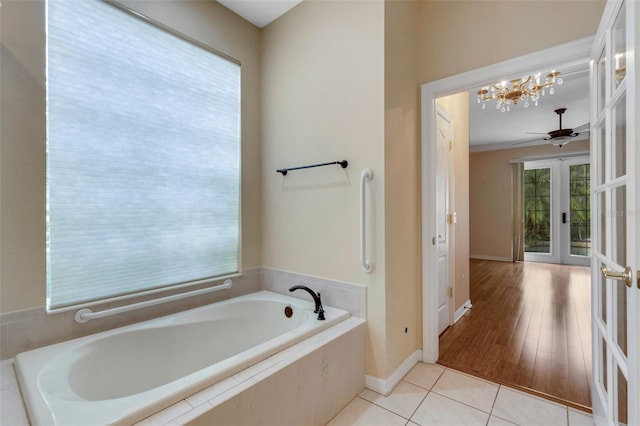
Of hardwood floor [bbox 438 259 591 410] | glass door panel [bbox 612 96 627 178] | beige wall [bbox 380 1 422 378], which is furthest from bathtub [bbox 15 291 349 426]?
glass door panel [bbox 612 96 627 178]

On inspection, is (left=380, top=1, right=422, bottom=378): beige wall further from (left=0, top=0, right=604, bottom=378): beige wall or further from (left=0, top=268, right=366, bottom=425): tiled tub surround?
(left=0, top=268, right=366, bottom=425): tiled tub surround

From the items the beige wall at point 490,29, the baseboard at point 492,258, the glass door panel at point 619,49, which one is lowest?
the baseboard at point 492,258

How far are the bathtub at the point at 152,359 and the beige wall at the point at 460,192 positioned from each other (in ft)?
6.05

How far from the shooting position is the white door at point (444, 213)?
2.68 m

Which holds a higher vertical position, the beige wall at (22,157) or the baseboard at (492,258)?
the beige wall at (22,157)

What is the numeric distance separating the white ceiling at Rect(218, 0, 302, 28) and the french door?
21.0 feet

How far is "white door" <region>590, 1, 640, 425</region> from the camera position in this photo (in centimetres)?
92

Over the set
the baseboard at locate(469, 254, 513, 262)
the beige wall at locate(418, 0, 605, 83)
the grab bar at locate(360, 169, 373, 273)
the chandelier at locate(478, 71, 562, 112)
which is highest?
the chandelier at locate(478, 71, 562, 112)

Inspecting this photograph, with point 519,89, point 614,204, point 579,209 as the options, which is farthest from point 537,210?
point 614,204

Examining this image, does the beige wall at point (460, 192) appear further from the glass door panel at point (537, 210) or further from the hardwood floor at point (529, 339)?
the glass door panel at point (537, 210)

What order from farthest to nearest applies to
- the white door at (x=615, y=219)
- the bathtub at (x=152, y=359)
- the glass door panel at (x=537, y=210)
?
the glass door panel at (x=537, y=210) → the bathtub at (x=152, y=359) → the white door at (x=615, y=219)

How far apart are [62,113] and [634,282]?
2599 mm

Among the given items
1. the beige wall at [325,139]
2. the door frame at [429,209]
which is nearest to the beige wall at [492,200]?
the door frame at [429,209]

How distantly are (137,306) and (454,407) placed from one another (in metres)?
2.00
